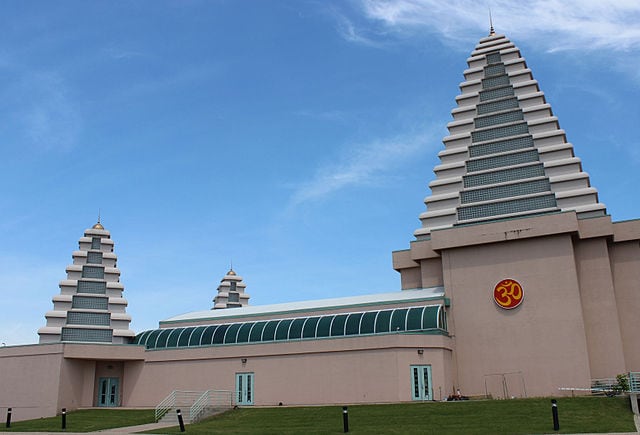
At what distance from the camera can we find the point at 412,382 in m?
41.9

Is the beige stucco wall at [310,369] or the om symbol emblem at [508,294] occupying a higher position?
the om symbol emblem at [508,294]

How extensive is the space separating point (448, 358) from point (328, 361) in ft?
27.1

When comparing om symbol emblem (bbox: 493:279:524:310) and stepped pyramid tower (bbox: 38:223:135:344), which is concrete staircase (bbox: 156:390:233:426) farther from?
om symbol emblem (bbox: 493:279:524:310)

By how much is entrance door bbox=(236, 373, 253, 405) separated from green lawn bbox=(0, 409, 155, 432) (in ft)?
20.2

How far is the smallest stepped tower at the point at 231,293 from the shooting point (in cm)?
8981

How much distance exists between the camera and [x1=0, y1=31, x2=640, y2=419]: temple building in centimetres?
4272

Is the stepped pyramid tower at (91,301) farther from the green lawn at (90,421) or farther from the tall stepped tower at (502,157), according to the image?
the tall stepped tower at (502,157)

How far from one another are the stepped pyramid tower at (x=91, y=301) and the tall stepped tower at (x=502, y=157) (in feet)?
83.0

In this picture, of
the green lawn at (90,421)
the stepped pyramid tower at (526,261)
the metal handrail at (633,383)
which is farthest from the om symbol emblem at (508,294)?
the green lawn at (90,421)

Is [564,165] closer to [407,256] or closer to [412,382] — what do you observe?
[407,256]

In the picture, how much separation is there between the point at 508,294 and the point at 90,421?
28.8m

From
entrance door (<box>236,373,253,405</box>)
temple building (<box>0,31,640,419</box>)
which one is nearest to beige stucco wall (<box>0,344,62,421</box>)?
temple building (<box>0,31,640,419</box>)

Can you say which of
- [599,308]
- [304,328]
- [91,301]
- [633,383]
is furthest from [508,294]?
[91,301]

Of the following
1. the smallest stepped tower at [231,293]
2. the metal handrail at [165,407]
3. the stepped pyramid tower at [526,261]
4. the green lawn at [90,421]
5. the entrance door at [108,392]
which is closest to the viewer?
the green lawn at [90,421]
